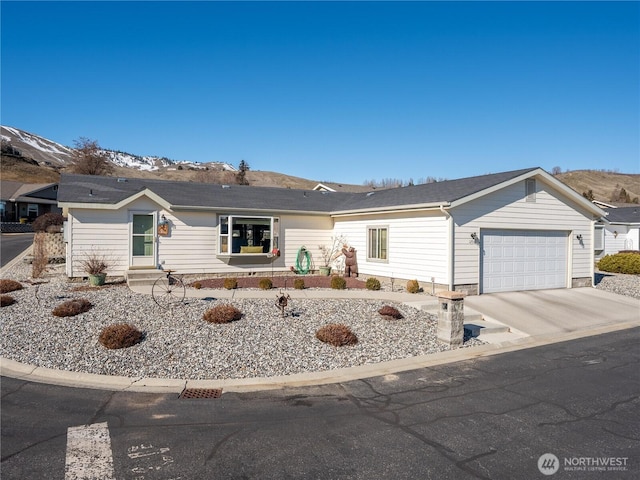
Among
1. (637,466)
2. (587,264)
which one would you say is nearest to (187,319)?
(637,466)

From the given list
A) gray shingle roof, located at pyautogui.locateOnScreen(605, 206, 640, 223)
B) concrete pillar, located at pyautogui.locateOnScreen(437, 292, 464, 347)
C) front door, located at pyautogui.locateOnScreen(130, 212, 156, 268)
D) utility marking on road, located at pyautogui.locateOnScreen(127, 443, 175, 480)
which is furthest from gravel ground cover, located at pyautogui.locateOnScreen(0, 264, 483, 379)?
gray shingle roof, located at pyautogui.locateOnScreen(605, 206, 640, 223)

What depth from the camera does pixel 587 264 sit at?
56.1ft

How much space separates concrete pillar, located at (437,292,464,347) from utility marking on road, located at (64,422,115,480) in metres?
6.71

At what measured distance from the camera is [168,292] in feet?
40.7

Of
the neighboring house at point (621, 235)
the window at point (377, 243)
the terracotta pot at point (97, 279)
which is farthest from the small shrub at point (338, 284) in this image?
the neighboring house at point (621, 235)

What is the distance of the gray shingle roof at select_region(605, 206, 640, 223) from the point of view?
1262 inches

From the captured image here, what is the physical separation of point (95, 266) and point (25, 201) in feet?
138

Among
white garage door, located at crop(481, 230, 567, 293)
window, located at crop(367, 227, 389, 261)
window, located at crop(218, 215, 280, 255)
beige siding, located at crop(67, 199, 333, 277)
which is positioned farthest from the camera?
window, located at crop(218, 215, 280, 255)

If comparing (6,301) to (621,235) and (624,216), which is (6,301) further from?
(624,216)

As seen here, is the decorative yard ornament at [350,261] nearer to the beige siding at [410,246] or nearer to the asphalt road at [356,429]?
the beige siding at [410,246]

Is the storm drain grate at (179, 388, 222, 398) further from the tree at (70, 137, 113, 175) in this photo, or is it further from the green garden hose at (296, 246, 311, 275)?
the tree at (70, 137, 113, 175)

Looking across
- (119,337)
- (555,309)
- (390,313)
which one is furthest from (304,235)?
(119,337)

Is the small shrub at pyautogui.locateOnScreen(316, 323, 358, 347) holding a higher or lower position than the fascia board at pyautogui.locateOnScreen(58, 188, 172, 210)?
lower

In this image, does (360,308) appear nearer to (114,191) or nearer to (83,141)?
(114,191)
